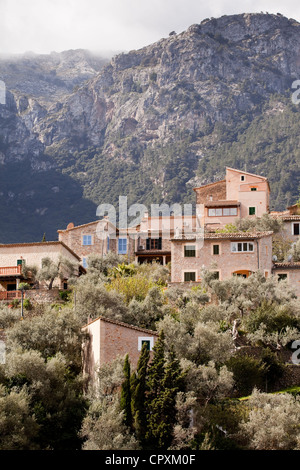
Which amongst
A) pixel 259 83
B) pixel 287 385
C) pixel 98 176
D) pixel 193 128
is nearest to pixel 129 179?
pixel 98 176

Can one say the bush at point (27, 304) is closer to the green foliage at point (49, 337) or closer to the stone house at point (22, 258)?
the stone house at point (22, 258)

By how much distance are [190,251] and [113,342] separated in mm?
20210

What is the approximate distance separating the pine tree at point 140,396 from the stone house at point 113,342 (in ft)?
7.68

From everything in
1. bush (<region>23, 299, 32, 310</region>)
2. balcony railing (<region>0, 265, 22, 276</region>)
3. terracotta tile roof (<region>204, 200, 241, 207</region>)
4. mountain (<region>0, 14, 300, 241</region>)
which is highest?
mountain (<region>0, 14, 300, 241</region>)

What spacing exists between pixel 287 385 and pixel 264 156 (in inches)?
4534

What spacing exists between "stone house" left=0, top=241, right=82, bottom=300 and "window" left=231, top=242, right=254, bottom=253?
12.2m

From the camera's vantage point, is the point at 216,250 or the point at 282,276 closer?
the point at 282,276

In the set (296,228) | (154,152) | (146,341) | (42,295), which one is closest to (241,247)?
(296,228)

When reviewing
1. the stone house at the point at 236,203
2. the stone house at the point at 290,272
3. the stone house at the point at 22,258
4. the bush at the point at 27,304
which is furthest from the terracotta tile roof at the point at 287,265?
the bush at the point at 27,304

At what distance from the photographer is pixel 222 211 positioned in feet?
250

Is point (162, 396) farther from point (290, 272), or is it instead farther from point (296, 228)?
point (296, 228)

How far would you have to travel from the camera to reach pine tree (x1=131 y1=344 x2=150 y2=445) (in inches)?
1486

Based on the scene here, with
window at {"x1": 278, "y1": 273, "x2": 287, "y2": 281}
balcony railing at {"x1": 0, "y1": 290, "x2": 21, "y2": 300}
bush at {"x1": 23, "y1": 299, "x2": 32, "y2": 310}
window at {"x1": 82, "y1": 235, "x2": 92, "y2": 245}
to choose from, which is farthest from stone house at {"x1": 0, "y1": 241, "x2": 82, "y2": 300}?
window at {"x1": 278, "y1": 273, "x2": 287, "y2": 281}

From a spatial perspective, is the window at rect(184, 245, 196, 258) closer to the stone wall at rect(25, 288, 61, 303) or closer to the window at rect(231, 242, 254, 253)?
the window at rect(231, 242, 254, 253)
